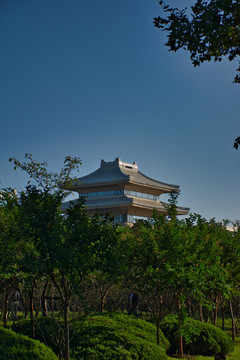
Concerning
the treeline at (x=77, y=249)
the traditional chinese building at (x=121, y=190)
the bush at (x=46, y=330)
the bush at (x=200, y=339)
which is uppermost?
the traditional chinese building at (x=121, y=190)

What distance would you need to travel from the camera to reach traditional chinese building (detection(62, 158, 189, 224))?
4391 centimetres

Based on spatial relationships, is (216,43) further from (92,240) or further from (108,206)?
(108,206)

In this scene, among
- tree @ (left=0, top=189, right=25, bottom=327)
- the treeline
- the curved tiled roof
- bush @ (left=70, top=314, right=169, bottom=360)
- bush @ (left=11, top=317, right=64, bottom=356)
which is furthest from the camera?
the curved tiled roof

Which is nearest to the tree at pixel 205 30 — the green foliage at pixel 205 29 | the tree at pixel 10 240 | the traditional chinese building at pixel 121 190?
the green foliage at pixel 205 29

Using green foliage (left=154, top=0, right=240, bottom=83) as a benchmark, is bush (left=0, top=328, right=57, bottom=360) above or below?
below

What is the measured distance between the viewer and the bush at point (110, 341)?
27.8 ft

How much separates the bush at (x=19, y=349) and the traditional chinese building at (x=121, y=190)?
3607cm

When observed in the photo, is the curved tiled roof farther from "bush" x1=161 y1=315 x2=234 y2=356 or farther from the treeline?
"bush" x1=161 y1=315 x2=234 y2=356

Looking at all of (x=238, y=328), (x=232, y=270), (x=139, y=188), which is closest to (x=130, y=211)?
(x=139, y=188)

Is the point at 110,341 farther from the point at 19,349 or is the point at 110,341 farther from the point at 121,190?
the point at 121,190

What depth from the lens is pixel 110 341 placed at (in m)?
8.94

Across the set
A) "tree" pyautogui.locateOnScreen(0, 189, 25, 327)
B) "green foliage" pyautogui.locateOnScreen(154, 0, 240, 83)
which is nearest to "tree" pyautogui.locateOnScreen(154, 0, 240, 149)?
"green foliage" pyautogui.locateOnScreen(154, 0, 240, 83)

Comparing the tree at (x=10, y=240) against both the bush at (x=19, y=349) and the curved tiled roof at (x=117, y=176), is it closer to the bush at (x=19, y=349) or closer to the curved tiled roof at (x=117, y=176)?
the bush at (x=19, y=349)

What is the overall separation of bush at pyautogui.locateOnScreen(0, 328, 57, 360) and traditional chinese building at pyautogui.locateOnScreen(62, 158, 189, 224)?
36.1m
